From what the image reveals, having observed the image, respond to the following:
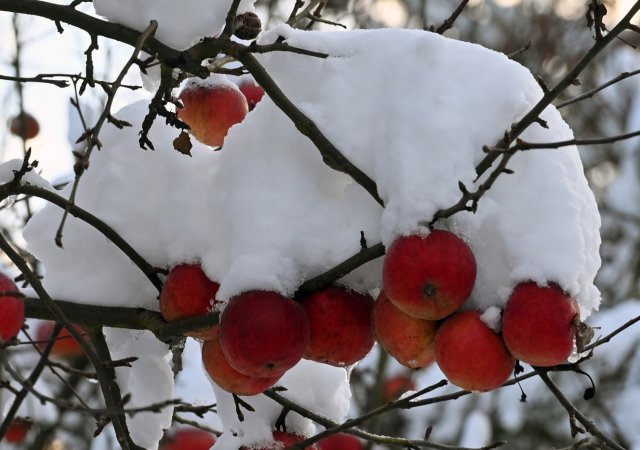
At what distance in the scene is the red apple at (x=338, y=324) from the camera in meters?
1.49

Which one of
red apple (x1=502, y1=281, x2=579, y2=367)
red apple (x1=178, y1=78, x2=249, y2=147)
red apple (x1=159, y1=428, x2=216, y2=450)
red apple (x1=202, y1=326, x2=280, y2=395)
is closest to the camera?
red apple (x1=502, y1=281, x2=579, y2=367)

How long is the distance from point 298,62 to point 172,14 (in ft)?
0.92

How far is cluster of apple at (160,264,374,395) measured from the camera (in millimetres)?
1394

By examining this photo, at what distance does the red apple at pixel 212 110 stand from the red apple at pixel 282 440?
819mm

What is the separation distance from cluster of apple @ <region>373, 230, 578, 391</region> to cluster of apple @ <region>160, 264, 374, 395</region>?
0.41 ft

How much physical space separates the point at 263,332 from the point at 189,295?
0.27 m

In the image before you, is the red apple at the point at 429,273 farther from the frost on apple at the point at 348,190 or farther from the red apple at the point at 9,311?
the red apple at the point at 9,311

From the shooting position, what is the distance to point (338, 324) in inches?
58.4

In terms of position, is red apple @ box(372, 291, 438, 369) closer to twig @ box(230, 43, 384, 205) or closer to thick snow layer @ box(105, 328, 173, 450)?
twig @ box(230, 43, 384, 205)

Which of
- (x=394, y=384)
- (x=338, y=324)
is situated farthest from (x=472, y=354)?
(x=394, y=384)

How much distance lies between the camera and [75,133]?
116 inches

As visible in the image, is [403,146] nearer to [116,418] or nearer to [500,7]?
[116,418]

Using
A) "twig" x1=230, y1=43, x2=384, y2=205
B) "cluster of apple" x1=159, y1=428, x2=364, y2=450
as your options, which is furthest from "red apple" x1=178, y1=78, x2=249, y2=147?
"cluster of apple" x1=159, y1=428, x2=364, y2=450

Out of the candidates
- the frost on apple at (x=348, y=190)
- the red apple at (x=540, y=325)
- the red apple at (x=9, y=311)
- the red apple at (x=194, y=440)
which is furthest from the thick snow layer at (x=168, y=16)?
the red apple at (x=194, y=440)
